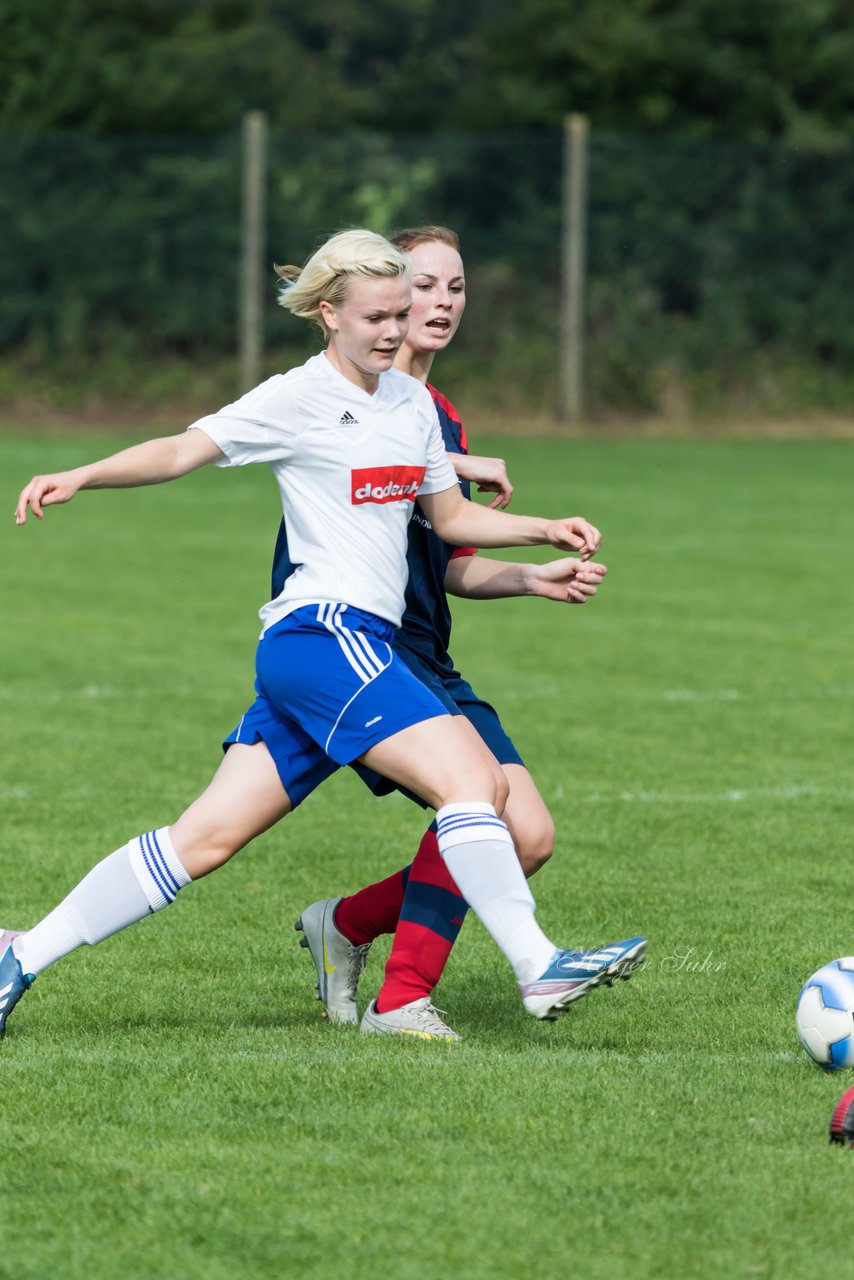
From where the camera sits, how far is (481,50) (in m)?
35.3

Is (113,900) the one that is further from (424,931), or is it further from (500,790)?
(500,790)

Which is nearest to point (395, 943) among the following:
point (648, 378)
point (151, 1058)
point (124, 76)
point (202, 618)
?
point (151, 1058)

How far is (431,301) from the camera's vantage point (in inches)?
194

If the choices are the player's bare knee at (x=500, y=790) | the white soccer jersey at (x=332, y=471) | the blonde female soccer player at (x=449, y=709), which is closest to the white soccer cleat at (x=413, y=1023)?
the blonde female soccer player at (x=449, y=709)

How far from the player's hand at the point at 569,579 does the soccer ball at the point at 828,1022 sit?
104 centimetres

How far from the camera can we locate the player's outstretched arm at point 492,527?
464 cm

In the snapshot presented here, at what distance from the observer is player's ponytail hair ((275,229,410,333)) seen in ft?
14.7

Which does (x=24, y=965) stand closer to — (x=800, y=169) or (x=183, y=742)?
(x=183, y=742)

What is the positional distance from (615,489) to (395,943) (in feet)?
46.1

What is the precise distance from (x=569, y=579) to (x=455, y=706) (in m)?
0.40

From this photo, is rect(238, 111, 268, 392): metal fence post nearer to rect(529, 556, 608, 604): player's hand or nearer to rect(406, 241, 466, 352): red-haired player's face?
rect(406, 241, 466, 352): red-haired player's face

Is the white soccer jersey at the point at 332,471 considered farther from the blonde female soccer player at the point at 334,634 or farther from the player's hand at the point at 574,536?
the player's hand at the point at 574,536

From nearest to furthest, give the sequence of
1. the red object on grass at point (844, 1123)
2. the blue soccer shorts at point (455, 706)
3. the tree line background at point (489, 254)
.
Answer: the red object on grass at point (844, 1123)
the blue soccer shorts at point (455, 706)
the tree line background at point (489, 254)

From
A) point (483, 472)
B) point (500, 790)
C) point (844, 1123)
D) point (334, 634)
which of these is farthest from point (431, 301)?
point (844, 1123)
